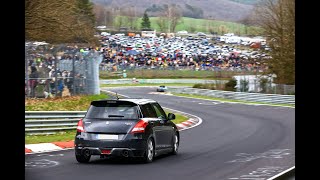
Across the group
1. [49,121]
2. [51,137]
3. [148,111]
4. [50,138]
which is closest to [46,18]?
[49,121]

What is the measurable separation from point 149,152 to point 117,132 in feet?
3.26

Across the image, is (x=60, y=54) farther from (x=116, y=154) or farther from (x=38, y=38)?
(x=116, y=154)

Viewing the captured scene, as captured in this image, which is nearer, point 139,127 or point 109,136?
point 109,136

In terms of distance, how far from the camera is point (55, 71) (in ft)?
110

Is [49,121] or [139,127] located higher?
[139,127]

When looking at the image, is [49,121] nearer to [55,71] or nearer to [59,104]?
[59,104]

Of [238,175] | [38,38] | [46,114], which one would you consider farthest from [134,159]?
[38,38]

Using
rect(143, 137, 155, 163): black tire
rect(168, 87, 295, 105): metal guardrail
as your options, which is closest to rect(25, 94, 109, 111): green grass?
rect(143, 137, 155, 163): black tire

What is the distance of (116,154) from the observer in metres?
15.2

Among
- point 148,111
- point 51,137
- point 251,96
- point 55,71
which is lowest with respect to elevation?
point 51,137

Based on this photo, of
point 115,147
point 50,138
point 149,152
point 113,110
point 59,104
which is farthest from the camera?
point 59,104

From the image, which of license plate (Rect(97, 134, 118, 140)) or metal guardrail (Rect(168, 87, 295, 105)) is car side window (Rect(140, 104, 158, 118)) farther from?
metal guardrail (Rect(168, 87, 295, 105))

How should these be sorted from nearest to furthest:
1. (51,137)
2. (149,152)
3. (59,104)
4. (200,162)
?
(149,152) < (200,162) < (51,137) < (59,104)

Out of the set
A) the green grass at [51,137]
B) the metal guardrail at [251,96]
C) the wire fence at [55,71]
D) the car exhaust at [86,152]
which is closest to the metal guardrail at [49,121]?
the green grass at [51,137]
